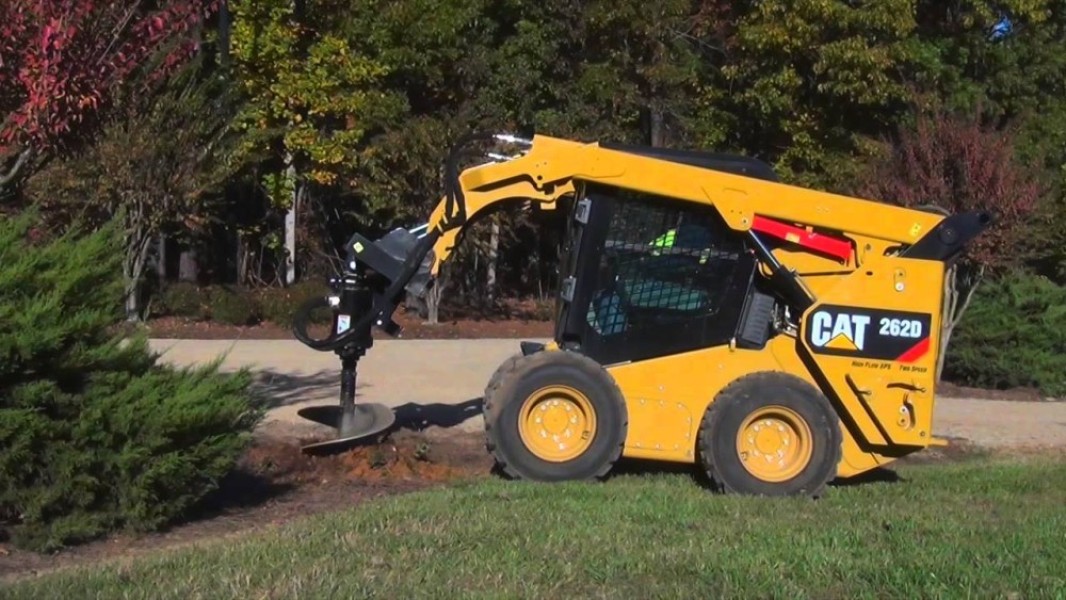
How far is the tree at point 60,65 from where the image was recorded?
8.05 metres

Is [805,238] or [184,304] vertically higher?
[805,238]

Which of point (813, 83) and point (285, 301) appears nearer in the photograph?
point (285, 301)

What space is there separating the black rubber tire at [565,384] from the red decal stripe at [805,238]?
4.75ft

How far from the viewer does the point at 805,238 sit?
948cm

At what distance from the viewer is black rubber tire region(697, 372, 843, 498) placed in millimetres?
9164

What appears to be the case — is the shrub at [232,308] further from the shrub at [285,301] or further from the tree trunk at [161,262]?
the tree trunk at [161,262]

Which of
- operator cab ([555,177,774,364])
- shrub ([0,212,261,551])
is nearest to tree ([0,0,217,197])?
shrub ([0,212,261,551])

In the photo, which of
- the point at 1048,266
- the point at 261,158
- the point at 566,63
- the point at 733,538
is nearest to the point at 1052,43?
the point at 1048,266

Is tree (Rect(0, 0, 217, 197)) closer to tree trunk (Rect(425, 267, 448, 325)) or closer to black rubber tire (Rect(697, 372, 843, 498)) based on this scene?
black rubber tire (Rect(697, 372, 843, 498))

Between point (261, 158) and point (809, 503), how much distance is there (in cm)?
1632

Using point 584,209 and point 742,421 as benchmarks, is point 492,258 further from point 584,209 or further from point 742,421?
point 742,421

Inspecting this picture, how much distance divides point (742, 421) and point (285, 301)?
13310 mm

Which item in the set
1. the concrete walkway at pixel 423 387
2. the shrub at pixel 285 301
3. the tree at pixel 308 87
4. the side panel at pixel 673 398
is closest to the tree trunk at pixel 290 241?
the tree at pixel 308 87

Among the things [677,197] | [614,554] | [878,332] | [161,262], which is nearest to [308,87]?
[161,262]
